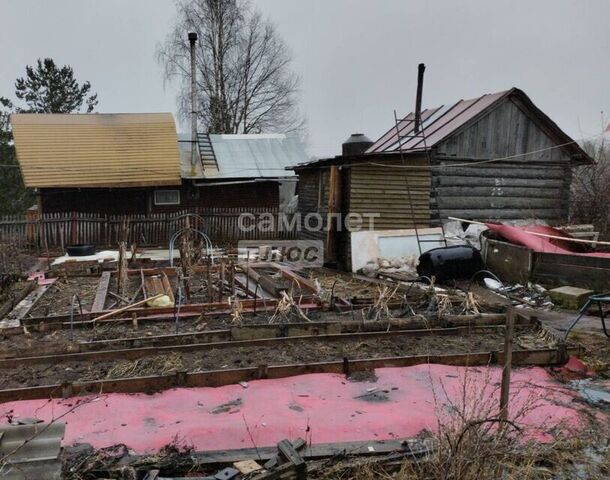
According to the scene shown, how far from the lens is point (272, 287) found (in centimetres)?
932

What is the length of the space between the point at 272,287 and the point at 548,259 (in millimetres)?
5695

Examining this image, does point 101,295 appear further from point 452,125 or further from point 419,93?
point 419,93

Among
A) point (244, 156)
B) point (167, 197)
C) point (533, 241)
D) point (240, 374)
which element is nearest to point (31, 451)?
point (240, 374)

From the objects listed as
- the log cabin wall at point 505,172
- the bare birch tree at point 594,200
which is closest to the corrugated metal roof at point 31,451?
the log cabin wall at point 505,172

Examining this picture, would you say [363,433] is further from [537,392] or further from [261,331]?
[261,331]

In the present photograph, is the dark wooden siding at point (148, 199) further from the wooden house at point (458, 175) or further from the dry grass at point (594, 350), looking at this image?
the dry grass at point (594, 350)

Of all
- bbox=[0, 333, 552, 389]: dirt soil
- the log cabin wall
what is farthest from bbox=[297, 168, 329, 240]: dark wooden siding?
bbox=[0, 333, 552, 389]: dirt soil

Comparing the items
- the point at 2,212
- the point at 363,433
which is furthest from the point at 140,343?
the point at 2,212

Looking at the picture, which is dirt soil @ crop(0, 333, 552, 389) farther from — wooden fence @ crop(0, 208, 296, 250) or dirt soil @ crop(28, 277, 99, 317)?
wooden fence @ crop(0, 208, 296, 250)

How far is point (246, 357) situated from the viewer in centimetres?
557

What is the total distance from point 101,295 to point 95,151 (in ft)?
40.9

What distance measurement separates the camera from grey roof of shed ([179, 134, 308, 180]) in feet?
65.8

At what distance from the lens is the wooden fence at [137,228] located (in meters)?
16.8

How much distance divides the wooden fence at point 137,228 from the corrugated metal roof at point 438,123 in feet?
19.9
